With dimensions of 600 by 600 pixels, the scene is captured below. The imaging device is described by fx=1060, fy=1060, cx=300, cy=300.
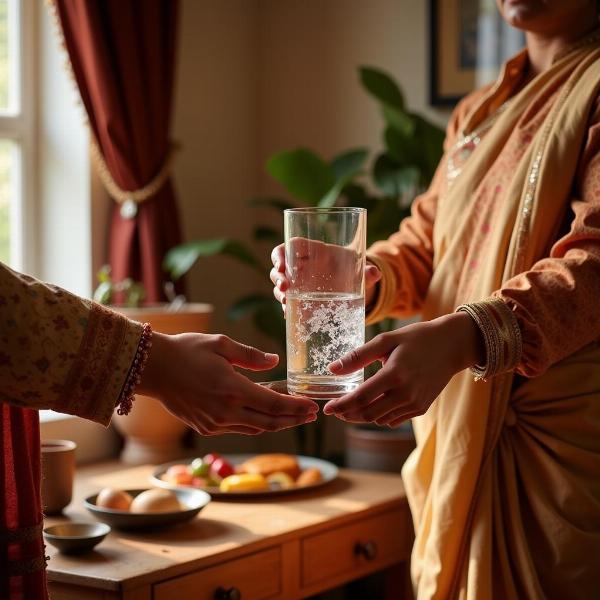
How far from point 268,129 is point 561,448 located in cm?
218

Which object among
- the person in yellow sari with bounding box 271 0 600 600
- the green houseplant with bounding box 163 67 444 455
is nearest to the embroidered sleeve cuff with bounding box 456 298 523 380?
the person in yellow sari with bounding box 271 0 600 600

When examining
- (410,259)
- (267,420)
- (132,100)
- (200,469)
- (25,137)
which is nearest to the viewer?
(267,420)

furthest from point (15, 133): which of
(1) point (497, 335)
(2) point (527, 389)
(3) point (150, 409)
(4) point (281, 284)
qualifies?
(1) point (497, 335)

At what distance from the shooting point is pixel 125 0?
2.83 m

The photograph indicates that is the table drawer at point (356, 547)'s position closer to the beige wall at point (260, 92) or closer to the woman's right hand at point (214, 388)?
the woman's right hand at point (214, 388)

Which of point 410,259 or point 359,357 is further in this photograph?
point 410,259

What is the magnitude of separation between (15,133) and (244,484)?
128cm

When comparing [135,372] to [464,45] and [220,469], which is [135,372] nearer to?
[220,469]

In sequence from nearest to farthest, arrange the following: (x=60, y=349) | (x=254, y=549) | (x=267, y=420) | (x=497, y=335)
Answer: (x=60, y=349), (x=267, y=420), (x=497, y=335), (x=254, y=549)

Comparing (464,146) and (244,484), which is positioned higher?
(464,146)

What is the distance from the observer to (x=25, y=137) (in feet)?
9.80

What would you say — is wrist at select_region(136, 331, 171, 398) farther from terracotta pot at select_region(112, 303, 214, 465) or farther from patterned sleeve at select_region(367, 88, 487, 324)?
terracotta pot at select_region(112, 303, 214, 465)

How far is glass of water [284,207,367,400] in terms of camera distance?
4.34 ft

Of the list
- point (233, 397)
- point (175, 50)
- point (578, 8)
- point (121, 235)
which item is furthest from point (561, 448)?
point (175, 50)
